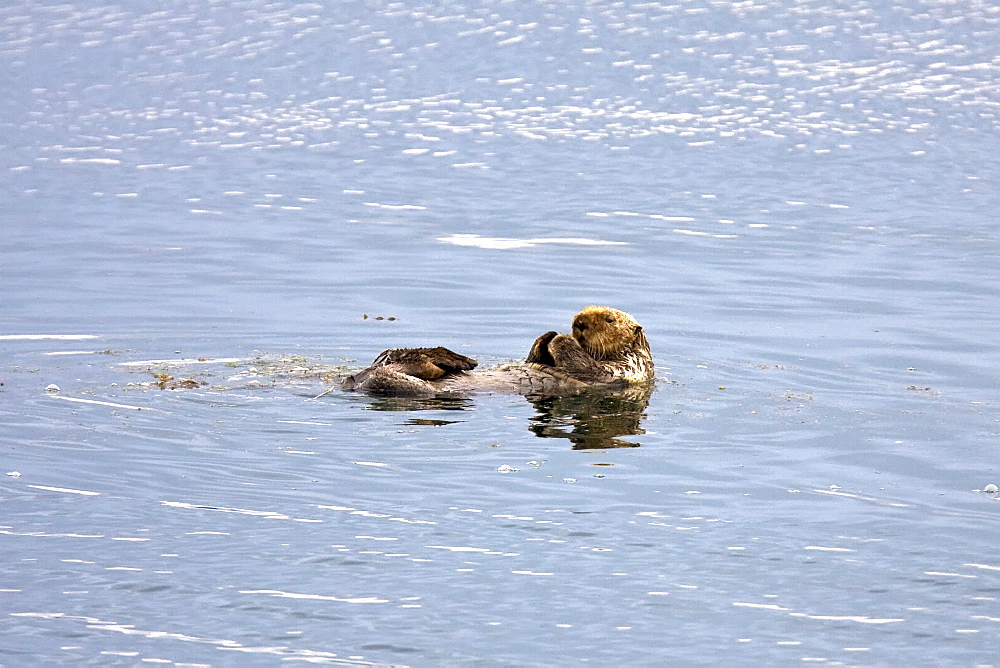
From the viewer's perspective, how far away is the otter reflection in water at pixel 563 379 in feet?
28.7

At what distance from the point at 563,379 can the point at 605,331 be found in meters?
0.52

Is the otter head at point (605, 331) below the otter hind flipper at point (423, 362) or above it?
above

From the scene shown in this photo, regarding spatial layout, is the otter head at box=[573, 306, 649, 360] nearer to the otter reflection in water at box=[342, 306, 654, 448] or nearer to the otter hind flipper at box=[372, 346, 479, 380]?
the otter reflection in water at box=[342, 306, 654, 448]

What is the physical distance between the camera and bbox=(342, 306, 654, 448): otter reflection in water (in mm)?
8742

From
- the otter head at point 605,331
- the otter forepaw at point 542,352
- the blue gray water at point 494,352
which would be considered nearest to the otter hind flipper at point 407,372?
the blue gray water at point 494,352

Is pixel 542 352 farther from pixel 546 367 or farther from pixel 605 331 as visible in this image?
pixel 605 331

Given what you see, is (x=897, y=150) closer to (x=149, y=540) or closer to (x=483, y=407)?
(x=483, y=407)

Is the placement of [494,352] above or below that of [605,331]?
below

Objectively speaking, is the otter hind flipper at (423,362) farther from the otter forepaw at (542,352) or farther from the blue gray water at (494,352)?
the otter forepaw at (542,352)

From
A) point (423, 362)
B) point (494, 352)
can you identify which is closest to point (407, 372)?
point (423, 362)

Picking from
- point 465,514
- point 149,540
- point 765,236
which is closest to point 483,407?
point 465,514

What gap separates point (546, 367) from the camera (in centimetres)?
942

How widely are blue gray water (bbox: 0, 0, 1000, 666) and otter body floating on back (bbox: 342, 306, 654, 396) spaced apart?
0.49ft

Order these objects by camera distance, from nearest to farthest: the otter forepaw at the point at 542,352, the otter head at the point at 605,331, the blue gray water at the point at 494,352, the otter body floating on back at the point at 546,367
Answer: the blue gray water at the point at 494,352
the otter body floating on back at the point at 546,367
the otter forepaw at the point at 542,352
the otter head at the point at 605,331
